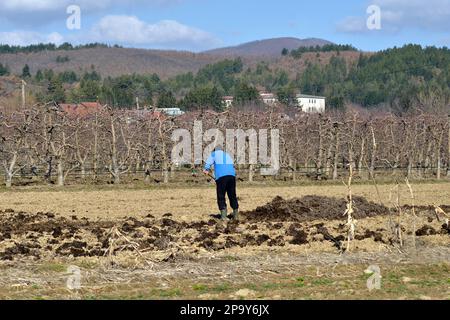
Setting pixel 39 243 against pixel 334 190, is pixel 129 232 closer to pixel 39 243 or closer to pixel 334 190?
pixel 39 243

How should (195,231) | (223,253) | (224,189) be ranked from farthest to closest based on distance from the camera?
(224,189)
(195,231)
(223,253)

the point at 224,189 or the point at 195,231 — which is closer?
the point at 195,231

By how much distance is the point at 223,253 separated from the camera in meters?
12.5

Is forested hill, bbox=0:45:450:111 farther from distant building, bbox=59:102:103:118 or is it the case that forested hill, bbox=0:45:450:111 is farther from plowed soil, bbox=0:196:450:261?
plowed soil, bbox=0:196:450:261

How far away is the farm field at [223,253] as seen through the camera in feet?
31.9

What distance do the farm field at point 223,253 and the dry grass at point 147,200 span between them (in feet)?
0.83

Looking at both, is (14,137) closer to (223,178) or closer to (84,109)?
(223,178)

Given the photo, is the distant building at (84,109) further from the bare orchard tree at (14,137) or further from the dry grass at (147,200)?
the dry grass at (147,200)

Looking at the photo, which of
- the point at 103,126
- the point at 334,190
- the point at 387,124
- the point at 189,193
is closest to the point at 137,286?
the point at 189,193

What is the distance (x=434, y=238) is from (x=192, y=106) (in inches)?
3412

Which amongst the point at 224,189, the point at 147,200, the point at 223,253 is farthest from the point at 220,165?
the point at 147,200

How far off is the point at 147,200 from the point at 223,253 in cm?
1112

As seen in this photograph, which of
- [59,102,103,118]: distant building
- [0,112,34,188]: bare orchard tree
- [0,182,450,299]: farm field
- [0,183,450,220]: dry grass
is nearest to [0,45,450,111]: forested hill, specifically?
[59,102,103,118]: distant building

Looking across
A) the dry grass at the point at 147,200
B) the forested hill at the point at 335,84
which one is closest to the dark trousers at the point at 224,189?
the dry grass at the point at 147,200
